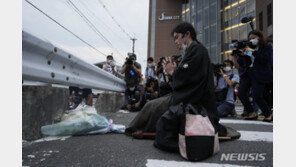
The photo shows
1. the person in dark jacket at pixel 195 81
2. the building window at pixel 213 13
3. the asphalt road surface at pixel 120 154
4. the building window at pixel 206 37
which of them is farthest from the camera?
the building window at pixel 206 37

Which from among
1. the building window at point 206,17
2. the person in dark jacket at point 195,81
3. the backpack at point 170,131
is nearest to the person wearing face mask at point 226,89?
the person in dark jacket at point 195,81

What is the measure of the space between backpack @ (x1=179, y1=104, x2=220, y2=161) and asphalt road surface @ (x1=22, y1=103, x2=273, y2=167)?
61mm

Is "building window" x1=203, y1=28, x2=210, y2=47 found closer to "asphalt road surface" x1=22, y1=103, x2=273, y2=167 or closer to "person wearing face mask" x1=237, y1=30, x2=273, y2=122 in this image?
"person wearing face mask" x1=237, y1=30, x2=273, y2=122

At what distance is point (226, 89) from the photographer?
16.2 feet

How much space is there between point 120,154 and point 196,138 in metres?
0.68

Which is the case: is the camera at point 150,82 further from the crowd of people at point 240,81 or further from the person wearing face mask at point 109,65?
the person wearing face mask at point 109,65

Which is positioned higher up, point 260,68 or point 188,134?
point 260,68

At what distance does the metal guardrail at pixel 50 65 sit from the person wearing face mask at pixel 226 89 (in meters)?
3.28

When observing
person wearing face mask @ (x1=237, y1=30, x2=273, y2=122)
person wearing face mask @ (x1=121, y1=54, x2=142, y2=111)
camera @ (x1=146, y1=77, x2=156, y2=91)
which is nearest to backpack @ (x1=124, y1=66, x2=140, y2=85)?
person wearing face mask @ (x1=121, y1=54, x2=142, y2=111)

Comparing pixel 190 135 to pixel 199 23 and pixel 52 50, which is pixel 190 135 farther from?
pixel 199 23

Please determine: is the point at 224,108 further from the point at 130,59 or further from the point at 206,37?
the point at 206,37

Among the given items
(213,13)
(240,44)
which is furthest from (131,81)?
(213,13)

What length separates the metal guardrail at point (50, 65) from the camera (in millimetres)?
1732

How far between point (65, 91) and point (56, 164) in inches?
47.1
